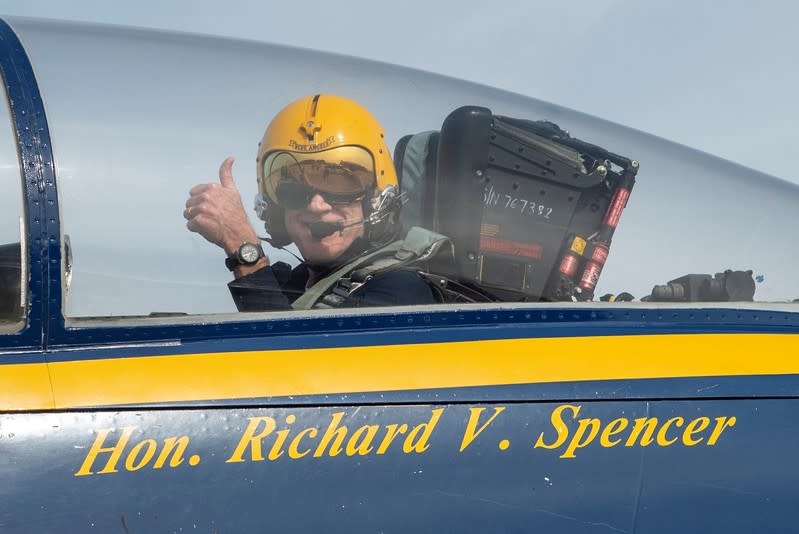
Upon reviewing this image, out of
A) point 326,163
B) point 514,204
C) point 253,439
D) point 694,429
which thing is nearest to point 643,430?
point 694,429

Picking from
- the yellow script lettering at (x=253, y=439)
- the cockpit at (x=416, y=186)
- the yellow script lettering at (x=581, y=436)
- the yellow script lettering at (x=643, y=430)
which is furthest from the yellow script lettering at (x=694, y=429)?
the yellow script lettering at (x=253, y=439)

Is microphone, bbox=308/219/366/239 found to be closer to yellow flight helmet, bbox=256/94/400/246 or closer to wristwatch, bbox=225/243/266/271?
yellow flight helmet, bbox=256/94/400/246

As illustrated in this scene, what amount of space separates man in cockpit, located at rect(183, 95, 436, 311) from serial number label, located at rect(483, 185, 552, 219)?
329mm

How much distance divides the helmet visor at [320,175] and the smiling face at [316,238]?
0.09ft

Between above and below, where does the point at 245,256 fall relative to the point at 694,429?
above

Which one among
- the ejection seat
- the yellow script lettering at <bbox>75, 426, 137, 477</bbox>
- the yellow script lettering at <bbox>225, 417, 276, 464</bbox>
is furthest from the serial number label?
the yellow script lettering at <bbox>75, 426, 137, 477</bbox>

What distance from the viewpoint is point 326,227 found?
3.02 m

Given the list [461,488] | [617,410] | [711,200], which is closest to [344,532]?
[461,488]

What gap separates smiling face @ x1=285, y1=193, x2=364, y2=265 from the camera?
2994mm

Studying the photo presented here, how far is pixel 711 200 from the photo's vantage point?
3426 mm

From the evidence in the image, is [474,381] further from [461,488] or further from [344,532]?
[344,532]

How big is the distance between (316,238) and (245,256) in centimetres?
27

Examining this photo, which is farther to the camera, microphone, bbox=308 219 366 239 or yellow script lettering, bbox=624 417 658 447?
microphone, bbox=308 219 366 239

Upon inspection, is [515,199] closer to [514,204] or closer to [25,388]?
[514,204]
